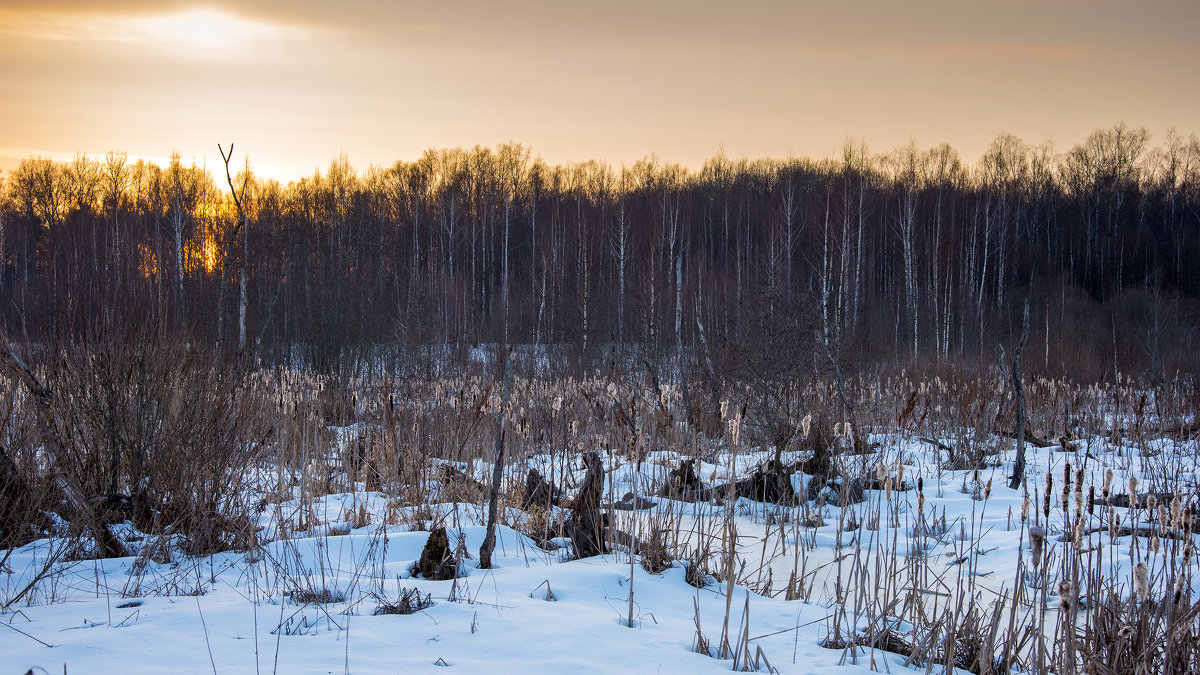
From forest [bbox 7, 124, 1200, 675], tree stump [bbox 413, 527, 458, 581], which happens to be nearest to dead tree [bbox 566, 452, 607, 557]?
forest [bbox 7, 124, 1200, 675]

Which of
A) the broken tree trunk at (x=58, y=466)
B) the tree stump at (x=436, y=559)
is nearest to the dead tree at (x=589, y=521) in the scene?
the tree stump at (x=436, y=559)

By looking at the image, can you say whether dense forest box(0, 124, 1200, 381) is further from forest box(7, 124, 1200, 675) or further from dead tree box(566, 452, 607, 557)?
dead tree box(566, 452, 607, 557)

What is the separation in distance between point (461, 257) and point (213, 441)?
34.6 meters

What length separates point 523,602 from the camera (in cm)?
317

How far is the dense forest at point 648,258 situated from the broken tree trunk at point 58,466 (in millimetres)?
328

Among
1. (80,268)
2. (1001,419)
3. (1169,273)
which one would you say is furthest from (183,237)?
(1169,273)

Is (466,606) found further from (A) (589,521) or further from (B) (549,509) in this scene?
(B) (549,509)

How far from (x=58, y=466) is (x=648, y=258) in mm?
24609

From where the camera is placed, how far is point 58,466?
4.18 m

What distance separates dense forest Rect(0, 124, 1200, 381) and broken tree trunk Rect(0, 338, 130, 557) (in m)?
0.33

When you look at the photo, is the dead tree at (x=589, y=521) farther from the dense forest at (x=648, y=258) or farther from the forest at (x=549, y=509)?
the dense forest at (x=648, y=258)

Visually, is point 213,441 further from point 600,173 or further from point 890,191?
point 600,173

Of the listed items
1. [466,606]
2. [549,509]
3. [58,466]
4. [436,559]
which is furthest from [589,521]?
[58,466]

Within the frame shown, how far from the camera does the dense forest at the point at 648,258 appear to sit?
44.5ft
